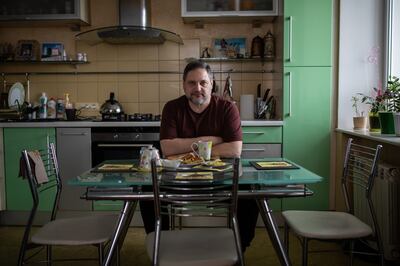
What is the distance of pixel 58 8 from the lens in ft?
12.1

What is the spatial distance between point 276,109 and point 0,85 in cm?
261

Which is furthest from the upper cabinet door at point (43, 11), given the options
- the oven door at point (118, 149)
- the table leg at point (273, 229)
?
the table leg at point (273, 229)

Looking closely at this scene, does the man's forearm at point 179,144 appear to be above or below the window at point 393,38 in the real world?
below

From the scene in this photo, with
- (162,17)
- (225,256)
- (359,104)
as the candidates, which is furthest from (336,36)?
(225,256)

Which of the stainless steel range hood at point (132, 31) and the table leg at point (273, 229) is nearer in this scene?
the table leg at point (273, 229)

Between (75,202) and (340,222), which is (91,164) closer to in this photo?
(75,202)

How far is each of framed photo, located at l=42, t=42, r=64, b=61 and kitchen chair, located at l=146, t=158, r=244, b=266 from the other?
8.80 ft

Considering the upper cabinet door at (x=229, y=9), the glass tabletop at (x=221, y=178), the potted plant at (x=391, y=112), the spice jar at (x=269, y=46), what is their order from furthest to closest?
the spice jar at (x=269, y=46) < the upper cabinet door at (x=229, y=9) < the potted plant at (x=391, y=112) < the glass tabletop at (x=221, y=178)

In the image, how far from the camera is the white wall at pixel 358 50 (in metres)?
3.37

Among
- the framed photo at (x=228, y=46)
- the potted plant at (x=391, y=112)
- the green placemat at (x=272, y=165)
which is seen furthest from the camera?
the framed photo at (x=228, y=46)

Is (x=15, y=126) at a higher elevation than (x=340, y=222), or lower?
higher

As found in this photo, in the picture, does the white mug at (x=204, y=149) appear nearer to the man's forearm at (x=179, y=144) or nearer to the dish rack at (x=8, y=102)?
the man's forearm at (x=179, y=144)

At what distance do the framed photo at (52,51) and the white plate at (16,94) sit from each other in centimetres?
36

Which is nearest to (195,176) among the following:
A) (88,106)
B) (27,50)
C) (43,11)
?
(88,106)
